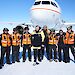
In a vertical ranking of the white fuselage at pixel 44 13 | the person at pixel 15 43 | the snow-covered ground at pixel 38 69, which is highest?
the white fuselage at pixel 44 13

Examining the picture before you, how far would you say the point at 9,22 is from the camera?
27453mm

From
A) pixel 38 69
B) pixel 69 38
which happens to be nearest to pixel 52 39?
pixel 69 38

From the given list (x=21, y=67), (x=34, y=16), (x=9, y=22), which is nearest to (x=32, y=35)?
(x=21, y=67)

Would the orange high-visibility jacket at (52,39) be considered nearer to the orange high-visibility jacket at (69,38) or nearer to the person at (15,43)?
the orange high-visibility jacket at (69,38)

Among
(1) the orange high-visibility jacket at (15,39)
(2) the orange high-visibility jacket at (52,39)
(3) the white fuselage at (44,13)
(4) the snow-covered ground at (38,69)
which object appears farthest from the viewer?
(3) the white fuselage at (44,13)

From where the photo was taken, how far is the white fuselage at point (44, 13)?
17.9 metres

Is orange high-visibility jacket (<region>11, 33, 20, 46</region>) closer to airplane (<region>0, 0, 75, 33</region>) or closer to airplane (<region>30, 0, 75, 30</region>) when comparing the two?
airplane (<region>0, 0, 75, 33</region>)

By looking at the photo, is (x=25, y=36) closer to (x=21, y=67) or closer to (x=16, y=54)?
(x=16, y=54)

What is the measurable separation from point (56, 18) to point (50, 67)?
11.0 metres

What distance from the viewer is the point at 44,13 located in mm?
17906

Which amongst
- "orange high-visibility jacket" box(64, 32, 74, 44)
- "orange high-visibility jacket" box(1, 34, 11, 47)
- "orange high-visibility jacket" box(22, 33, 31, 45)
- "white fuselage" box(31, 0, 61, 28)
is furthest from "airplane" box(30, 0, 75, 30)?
"orange high-visibility jacket" box(1, 34, 11, 47)

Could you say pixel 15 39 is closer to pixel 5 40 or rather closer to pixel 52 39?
pixel 5 40

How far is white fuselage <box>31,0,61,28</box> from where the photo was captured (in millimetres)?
17906

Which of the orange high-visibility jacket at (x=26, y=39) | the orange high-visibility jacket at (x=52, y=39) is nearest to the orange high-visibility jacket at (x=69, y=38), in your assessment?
the orange high-visibility jacket at (x=52, y=39)
